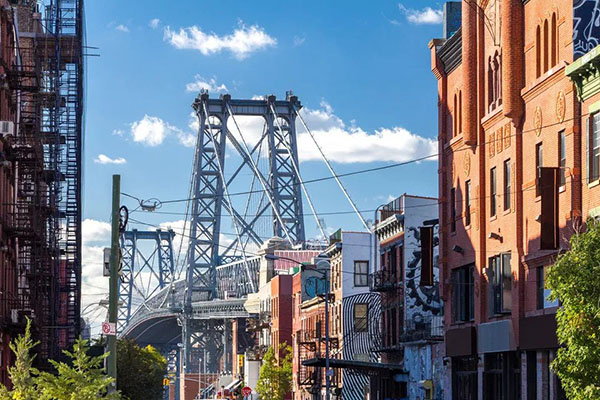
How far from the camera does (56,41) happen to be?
6694 centimetres

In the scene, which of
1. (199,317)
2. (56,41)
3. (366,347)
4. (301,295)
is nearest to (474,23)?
(56,41)

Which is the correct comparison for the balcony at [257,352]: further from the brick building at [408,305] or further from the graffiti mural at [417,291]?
the graffiti mural at [417,291]

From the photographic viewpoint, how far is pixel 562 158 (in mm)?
43375

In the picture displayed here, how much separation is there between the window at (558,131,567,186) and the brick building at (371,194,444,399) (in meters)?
19.3

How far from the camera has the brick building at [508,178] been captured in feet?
139

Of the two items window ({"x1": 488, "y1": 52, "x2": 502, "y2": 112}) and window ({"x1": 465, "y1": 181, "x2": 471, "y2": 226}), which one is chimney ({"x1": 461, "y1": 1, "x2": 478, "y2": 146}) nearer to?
window ({"x1": 488, "y1": 52, "x2": 502, "y2": 112})

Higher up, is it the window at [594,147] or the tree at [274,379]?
the window at [594,147]

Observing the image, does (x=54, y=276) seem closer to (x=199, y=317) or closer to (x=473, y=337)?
(x=473, y=337)

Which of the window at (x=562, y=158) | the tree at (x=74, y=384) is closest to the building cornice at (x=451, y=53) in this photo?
the window at (x=562, y=158)

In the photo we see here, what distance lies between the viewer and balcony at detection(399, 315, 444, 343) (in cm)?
6233

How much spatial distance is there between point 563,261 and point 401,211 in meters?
45.7

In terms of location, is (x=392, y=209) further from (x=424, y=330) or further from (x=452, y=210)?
(x=452, y=210)

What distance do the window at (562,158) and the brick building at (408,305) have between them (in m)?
19.3

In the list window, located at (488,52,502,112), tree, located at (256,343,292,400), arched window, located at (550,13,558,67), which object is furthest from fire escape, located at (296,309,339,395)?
arched window, located at (550,13,558,67)
